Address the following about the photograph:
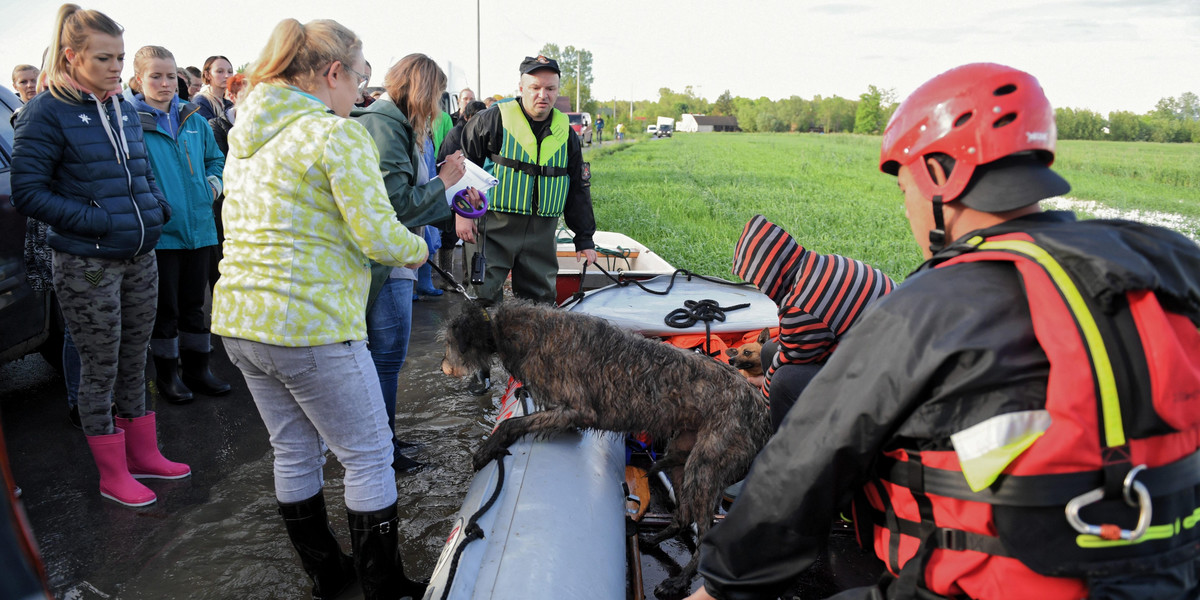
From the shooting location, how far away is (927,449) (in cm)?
146

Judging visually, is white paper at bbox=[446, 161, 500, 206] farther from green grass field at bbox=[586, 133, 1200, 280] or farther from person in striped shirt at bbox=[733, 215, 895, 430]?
green grass field at bbox=[586, 133, 1200, 280]

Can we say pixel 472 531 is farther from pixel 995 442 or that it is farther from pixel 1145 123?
pixel 1145 123

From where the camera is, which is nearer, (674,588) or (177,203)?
(674,588)

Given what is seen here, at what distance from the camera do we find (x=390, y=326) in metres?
3.91

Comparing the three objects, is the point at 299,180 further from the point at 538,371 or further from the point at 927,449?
the point at 927,449

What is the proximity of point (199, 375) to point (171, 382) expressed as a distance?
0.23 metres

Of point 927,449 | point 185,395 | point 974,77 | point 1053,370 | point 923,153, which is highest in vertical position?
point 974,77

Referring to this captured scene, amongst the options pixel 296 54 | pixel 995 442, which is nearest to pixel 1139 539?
pixel 995 442

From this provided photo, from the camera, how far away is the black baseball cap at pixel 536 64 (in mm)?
5211

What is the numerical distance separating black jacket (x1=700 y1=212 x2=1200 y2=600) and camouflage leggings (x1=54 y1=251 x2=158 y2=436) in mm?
3369

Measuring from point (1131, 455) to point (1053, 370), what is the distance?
22 cm

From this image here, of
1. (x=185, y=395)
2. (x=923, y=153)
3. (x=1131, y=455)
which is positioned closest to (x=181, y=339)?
(x=185, y=395)

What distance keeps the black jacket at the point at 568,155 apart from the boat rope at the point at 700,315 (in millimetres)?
967

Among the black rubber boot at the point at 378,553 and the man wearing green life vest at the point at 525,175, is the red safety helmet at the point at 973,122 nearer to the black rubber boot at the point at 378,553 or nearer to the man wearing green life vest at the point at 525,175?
the black rubber boot at the point at 378,553
